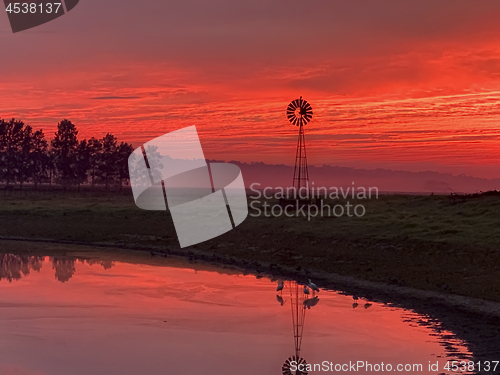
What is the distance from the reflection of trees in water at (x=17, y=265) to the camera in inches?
1477

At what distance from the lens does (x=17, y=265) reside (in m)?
42.0

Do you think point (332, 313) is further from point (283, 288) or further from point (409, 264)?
point (409, 264)

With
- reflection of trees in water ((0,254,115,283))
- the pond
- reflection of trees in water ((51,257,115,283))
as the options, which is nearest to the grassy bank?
the pond

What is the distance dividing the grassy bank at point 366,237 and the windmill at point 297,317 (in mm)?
Result: 5501

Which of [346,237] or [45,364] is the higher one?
[346,237]

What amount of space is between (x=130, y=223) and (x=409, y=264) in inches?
1405

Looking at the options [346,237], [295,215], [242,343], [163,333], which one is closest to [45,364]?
[163,333]

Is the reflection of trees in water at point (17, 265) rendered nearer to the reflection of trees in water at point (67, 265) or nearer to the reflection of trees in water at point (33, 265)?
the reflection of trees in water at point (33, 265)

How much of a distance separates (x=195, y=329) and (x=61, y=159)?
13539 cm

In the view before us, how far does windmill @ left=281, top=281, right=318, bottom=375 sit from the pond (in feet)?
0.17

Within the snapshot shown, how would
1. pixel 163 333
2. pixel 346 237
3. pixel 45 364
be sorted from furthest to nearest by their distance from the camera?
pixel 346 237, pixel 163 333, pixel 45 364

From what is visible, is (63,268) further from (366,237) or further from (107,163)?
(107,163)

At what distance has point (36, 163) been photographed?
5935 inches

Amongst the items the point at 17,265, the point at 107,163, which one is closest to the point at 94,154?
the point at 107,163
